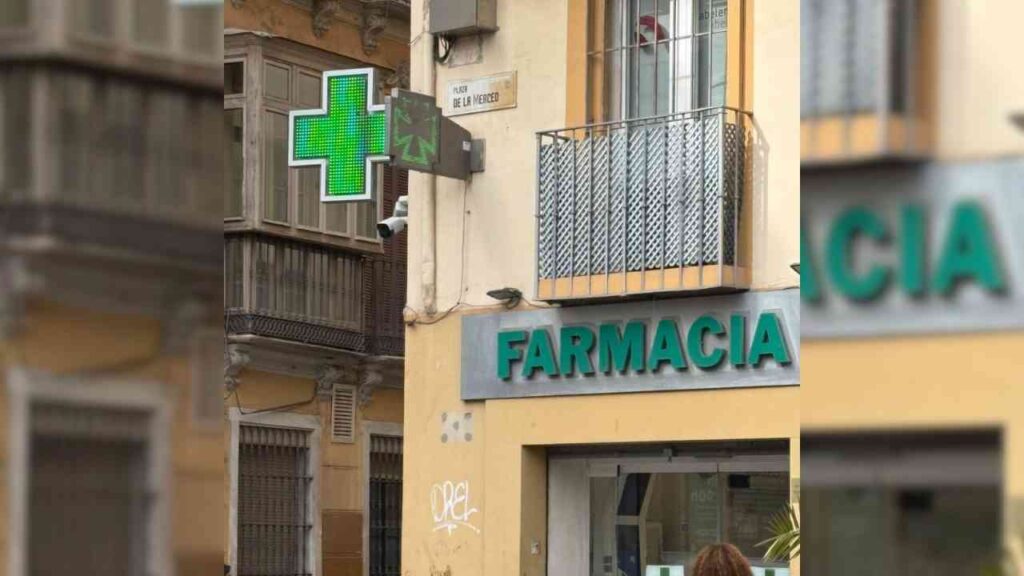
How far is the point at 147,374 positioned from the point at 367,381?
1485cm

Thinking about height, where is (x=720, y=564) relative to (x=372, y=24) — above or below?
below

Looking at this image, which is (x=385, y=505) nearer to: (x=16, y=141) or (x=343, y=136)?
(x=343, y=136)

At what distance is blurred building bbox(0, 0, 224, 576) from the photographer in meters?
0.57

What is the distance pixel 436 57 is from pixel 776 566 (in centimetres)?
366

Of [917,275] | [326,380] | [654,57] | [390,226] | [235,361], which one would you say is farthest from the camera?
[326,380]

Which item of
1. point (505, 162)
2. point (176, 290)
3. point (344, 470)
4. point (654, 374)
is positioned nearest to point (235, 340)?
point (344, 470)

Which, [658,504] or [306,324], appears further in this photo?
[306,324]

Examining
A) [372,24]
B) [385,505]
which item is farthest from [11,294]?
[385,505]

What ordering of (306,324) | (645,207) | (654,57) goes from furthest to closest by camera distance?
(306,324) → (654,57) → (645,207)

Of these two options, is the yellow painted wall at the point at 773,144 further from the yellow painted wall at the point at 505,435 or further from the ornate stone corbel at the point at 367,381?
the ornate stone corbel at the point at 367,381

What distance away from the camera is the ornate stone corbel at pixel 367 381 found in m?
15.4

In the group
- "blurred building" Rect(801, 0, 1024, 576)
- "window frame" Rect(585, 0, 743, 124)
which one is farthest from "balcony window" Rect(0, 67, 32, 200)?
"window frame" Rect(585, 0, 743, 124)

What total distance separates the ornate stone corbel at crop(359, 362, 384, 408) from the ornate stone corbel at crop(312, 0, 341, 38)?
8.76ft

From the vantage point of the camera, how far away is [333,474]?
15.0 meters
